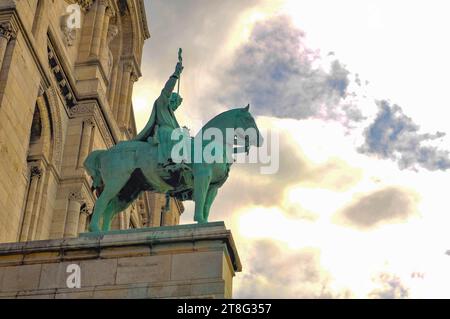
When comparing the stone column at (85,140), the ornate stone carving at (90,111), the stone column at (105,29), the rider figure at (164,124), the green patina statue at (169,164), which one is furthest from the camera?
the stone column at (105,29)

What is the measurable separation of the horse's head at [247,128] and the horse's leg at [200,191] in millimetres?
1434

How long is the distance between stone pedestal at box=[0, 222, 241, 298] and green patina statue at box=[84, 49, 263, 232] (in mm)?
1209

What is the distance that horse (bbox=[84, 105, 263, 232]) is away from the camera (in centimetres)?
2047

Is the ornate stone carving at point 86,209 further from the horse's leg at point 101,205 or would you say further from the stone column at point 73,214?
the horse's leg at point 101,205

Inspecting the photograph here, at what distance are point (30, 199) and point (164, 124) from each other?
10.2 m

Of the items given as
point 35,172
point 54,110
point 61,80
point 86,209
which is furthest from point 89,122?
point 35,172

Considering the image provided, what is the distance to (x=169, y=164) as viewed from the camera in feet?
66.8

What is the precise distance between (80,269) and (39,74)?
1170 cm

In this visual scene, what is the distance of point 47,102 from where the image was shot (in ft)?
103

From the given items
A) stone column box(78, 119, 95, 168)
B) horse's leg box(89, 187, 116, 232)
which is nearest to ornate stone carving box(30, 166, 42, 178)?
stone column box(78, 119, 95, 168)

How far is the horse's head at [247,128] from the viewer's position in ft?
68.6

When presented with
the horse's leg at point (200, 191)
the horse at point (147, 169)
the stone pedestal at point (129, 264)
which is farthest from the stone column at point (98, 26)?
the stone pedestal at point (129, 264)

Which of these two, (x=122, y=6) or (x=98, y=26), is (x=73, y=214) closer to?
(x=98, y=26)
